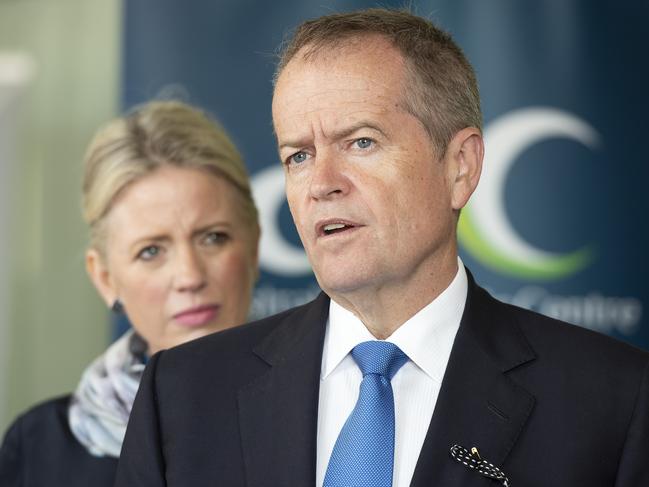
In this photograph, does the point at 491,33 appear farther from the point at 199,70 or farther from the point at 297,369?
the point at 297,369

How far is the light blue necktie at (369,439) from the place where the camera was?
72.2 inches

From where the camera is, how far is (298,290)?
14.0ft

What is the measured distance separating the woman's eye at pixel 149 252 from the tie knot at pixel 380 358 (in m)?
1.01

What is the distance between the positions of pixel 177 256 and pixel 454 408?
1.14m

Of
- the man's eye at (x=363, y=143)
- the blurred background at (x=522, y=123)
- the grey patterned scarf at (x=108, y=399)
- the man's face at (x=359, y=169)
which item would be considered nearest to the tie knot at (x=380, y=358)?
the man's face at (x=359, y=169)

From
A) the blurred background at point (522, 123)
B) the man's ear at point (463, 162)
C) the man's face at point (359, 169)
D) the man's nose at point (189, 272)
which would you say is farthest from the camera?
the blurred background at point (522, 123)

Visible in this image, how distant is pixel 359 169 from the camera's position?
1932 mm

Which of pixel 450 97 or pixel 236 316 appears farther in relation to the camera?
pixel 236 316

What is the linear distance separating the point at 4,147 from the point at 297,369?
1658 millimetres

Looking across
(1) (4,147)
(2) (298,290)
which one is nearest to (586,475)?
(1) (4,147)

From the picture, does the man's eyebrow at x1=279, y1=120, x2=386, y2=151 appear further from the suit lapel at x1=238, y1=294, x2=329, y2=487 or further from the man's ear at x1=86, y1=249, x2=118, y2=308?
the man's ear at x1=86, y1=249, x2=118, y2=308

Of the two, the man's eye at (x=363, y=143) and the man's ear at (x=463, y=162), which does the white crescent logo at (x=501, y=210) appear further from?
the man's eye at (x=363, y=143)

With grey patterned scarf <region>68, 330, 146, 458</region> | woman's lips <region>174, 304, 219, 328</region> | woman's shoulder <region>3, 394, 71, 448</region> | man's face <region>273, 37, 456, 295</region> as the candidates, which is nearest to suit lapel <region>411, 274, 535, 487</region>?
man's face <region>273, 37, 456, 295</region>

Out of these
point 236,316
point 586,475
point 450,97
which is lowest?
point 586,475
